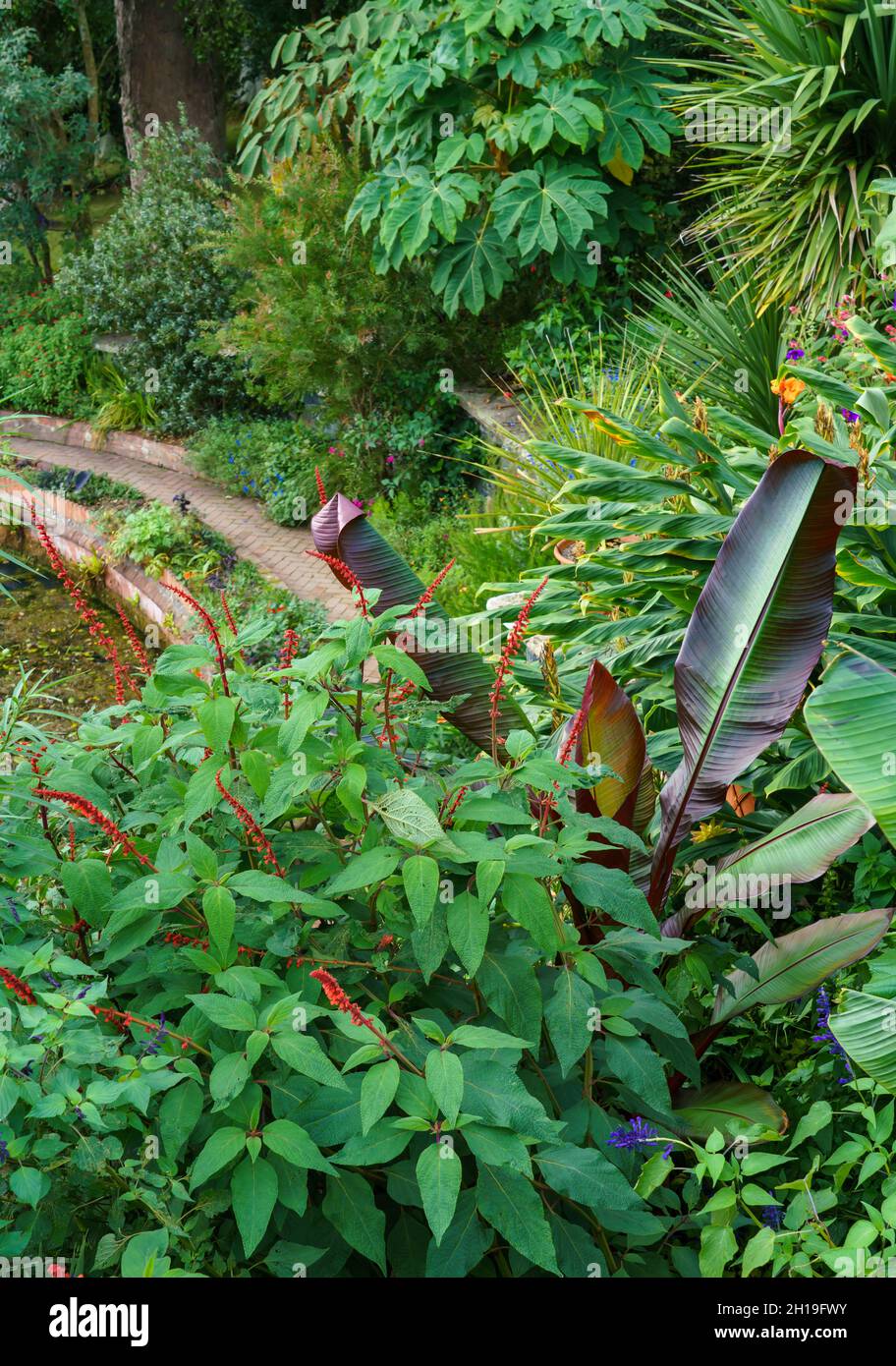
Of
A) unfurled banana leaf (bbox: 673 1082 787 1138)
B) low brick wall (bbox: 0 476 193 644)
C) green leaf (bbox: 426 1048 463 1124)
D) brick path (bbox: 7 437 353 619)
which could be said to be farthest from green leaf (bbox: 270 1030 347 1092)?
low brick wall (bbox: 0 476 193 644)

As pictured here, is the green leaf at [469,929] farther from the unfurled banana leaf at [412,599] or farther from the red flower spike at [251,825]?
the unfurled banana leaf at [412,599]

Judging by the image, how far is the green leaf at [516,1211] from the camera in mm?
1777

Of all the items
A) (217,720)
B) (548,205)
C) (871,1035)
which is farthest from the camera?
(548,205)

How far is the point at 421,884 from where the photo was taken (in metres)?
1.84

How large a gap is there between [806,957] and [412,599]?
131 centimetres

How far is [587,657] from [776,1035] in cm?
129

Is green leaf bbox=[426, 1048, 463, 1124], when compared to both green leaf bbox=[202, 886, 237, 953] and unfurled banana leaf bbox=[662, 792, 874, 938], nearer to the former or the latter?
green leaf bbox=[202, 886, 237, 953]

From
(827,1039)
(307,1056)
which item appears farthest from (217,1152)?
(827,1039)

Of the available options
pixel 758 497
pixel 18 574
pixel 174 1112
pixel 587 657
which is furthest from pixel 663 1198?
pixel 18 574

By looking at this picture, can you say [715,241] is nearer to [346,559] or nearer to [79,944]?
[346,559]

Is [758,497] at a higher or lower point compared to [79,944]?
higher

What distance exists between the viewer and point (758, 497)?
2734mm

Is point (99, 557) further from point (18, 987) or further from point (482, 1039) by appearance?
point (482, 1039)

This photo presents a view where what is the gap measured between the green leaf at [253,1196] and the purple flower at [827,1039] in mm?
1471
